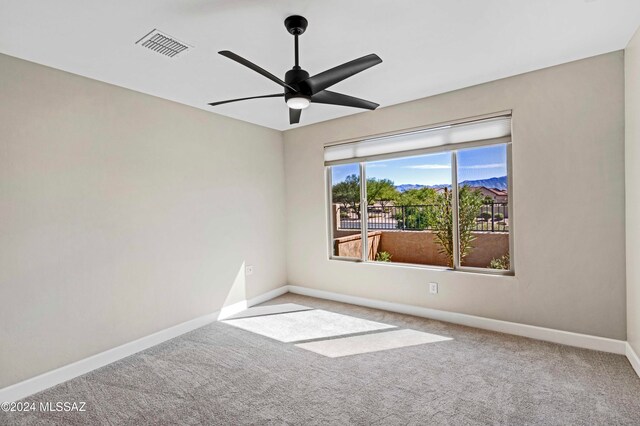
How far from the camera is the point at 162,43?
229 centimetres

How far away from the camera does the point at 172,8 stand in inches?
74.8

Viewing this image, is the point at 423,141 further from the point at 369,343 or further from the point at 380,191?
the point at 369,343

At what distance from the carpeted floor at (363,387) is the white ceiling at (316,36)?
247cm

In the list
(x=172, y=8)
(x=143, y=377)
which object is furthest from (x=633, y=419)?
(x=172, y=8)

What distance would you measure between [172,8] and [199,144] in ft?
6.36

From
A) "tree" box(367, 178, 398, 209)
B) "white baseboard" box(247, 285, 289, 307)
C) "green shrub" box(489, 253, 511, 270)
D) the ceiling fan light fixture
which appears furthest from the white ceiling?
"white baseboard" box(247, 285, 289, 307)

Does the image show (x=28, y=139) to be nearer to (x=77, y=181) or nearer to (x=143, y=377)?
(x=77, y=181)

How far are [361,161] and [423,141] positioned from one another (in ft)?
2.75

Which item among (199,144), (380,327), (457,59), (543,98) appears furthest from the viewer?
(199,144)

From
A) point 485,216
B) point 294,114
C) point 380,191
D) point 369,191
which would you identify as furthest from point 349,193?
point 294,114

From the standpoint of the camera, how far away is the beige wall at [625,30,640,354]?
235 cm

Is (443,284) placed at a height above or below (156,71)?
below

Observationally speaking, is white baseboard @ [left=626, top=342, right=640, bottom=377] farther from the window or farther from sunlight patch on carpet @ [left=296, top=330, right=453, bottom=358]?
sunlight patch on carpet @ [left=296, top=330, right=453, bottom=358]

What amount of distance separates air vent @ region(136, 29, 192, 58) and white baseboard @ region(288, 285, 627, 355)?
3305mm
